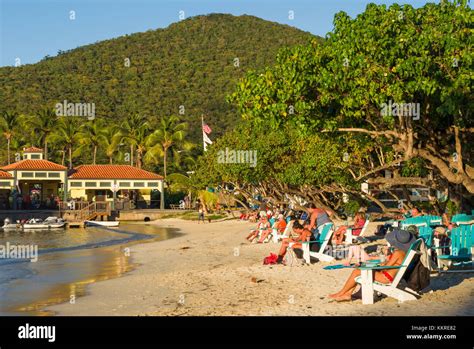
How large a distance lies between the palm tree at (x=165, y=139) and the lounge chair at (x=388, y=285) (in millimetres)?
59762

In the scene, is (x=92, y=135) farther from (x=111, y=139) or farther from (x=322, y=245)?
(x=322, y=245)

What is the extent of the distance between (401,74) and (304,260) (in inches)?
203

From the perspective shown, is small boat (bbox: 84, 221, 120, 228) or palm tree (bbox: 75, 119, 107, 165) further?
palm tree (bbox: 75, 119, 107, 165)

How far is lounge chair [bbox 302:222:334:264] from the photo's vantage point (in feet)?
53.2

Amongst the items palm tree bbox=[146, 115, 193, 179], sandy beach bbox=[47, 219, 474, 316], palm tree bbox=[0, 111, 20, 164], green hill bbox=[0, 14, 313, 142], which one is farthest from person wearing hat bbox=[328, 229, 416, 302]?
green hill bbox=[0, 14, 313, 142]

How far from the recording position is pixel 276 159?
134 feet

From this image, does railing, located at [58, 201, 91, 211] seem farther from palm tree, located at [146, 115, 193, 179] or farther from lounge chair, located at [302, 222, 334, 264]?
lounge chair, located at [302, 222, 334, 264]

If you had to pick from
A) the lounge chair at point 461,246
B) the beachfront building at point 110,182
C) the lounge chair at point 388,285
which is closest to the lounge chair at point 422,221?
the lounge chair at point 461,246

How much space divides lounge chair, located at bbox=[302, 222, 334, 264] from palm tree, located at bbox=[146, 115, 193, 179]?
176 feet

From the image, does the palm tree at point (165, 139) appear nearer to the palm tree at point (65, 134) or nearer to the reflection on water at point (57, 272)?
the palm tree at point (65, 134)

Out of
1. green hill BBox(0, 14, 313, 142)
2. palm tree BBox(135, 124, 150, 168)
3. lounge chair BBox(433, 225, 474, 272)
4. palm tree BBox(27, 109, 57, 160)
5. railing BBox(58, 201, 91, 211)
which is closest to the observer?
lounge chair BBox(433, 225, 474, 272)

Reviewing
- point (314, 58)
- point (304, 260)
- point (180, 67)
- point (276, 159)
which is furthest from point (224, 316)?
point (180, 67)

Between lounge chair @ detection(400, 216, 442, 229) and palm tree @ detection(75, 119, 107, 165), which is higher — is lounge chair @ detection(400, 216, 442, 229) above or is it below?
below

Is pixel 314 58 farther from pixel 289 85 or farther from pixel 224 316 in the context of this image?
pixel 224 316
